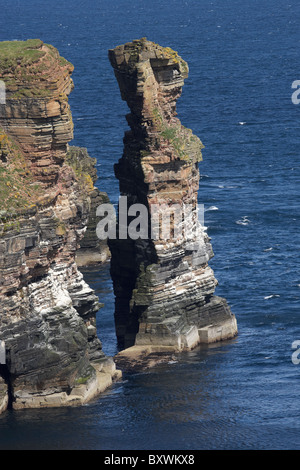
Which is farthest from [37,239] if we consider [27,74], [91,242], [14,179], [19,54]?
[91,242]

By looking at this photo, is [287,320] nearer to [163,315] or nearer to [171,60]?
[163,315]

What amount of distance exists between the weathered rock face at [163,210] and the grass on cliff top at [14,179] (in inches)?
583

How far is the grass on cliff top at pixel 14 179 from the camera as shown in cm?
9056

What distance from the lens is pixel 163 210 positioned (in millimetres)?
106750

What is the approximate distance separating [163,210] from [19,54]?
21379mm

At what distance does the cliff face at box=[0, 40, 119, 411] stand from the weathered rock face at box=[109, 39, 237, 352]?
1010 cm

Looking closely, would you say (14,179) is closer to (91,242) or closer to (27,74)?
(27,74)

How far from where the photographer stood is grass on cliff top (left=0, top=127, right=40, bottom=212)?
297 ft

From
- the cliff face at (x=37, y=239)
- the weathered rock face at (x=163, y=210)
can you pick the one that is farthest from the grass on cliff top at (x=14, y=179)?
the weathered rock face at (x=163, y=210)

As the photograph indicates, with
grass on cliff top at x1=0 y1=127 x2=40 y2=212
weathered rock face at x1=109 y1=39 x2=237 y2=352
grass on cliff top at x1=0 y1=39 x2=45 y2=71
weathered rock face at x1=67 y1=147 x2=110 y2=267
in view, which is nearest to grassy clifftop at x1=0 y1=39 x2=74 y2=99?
grass on cliff top at x1=0 y1=39 x2=45 y2=71

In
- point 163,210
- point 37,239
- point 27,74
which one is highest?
point 27,74

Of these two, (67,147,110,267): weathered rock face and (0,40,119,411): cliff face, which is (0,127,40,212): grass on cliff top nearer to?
(0,40,119,411): cliff face

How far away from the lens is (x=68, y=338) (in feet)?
312

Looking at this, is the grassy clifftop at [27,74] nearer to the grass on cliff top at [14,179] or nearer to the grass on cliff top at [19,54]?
the grass on cliff top at [19,54]
